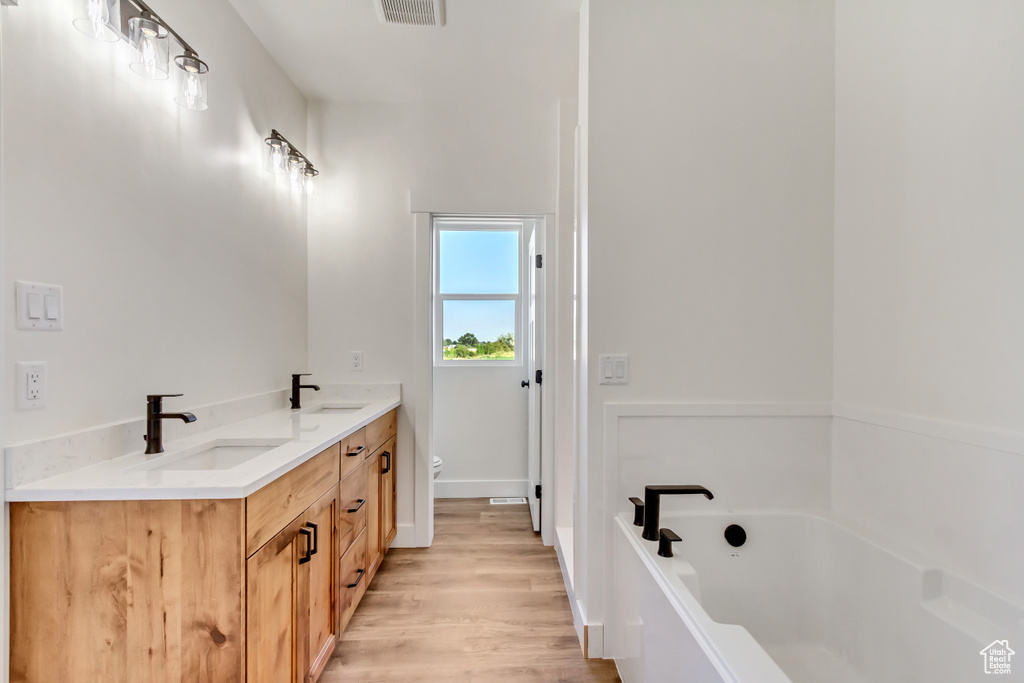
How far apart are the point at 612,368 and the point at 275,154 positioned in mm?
1804

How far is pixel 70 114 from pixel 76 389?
681 mm

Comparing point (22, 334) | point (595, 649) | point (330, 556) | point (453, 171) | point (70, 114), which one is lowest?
point (595, 649)

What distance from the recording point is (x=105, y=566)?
1064mm

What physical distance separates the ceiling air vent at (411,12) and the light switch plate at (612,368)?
1509 millimetres

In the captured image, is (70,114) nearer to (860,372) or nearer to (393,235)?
(393,235)

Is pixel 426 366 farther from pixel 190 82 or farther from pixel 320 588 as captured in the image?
pixel 190 82

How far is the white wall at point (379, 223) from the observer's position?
8.96 feet

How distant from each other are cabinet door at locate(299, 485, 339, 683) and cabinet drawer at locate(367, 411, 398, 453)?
0.46 metres

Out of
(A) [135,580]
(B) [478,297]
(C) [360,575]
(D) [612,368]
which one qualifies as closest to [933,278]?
(D) [612,368]

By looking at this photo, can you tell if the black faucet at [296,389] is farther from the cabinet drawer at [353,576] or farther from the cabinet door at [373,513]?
the cabinet drawer at [353,576]

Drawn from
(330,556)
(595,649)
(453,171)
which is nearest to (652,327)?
(595,649)

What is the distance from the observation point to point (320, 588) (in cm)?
160

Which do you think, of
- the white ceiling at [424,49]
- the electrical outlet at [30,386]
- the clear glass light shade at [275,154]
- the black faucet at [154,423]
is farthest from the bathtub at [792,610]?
the clear glass light shade at [275,154]

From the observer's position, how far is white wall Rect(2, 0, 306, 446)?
1.12 meters
